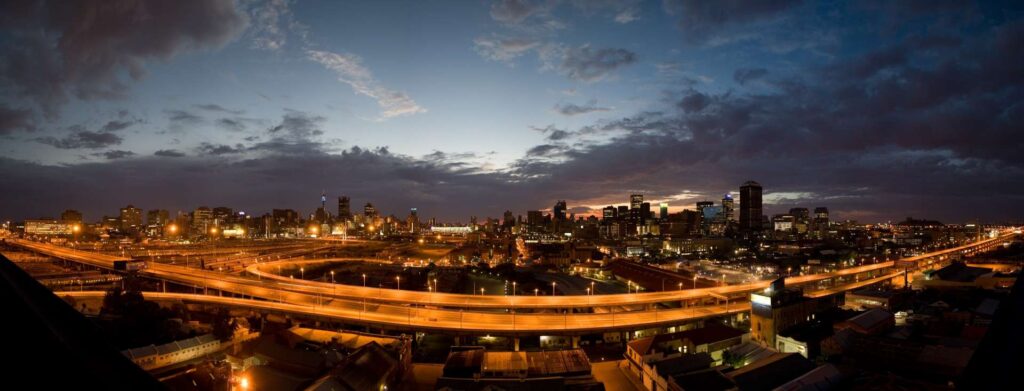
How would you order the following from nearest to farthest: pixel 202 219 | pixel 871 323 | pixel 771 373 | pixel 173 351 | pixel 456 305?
pixel 771 373, pixel 173 351, pixel 871 323, pixel 456 305, pixel 202 219

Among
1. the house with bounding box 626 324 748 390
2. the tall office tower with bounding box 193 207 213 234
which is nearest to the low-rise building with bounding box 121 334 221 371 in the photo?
the house with bounding box 626 324 748 390

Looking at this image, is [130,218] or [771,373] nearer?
[771,373]

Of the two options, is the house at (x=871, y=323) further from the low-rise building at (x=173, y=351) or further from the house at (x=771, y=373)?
the low-rise building at (x=173, y=351)

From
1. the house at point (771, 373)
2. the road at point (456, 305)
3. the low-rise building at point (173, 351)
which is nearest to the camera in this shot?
the house at point (771, 373)

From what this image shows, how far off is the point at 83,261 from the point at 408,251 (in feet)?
132

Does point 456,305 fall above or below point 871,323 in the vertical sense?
below

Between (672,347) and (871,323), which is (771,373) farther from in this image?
(871,323)

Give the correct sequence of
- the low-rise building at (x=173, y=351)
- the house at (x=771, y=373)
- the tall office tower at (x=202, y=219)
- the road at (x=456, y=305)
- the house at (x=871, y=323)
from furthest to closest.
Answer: the tall office tower at (x=202, y=219), the road at (x=456, y=305), the house at (x=871, y=323), the low-rise building at (x=173, y=351), the house at (x=771, y=373)

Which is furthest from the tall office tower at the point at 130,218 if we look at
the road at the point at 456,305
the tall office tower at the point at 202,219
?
the road at the point at 456,305

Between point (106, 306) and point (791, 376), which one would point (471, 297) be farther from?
point (106, 306)

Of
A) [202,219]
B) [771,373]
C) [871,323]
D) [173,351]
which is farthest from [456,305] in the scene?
[202,219]

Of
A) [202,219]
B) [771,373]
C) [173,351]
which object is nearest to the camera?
[771,373]

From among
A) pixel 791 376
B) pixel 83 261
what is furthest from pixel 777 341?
pixel 83 261

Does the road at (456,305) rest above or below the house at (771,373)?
below
